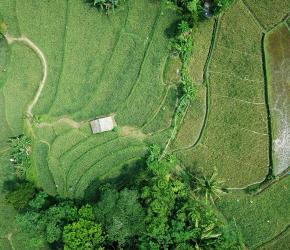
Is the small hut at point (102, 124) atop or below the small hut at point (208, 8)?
below

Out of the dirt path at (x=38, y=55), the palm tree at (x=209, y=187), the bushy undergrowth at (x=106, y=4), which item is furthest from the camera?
the dirt path at (x=38, y=55)

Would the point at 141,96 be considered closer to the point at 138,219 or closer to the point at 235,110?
the point at 235,110

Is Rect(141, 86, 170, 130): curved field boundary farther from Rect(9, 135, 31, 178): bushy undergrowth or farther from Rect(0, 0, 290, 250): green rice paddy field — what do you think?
Rect(9, 135, 31, 178): bushy undergrowth

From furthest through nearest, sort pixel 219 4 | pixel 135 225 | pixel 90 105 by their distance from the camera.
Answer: pixel 90 105 < pixel 219 4 < pixel 135 225

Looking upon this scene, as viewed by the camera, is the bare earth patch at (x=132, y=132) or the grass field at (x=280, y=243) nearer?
the grass field at (x=280, y=243)

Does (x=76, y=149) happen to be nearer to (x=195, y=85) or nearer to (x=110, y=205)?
(x=110, y=205)

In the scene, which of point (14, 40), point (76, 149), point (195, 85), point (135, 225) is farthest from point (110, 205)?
point (14, 40)

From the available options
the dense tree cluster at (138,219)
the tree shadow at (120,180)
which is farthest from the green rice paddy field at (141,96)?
the dense tree cluster at (138,219)

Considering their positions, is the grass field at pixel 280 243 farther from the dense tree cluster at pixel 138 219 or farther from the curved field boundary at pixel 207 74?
the curved field boundary at pixel 207 74
